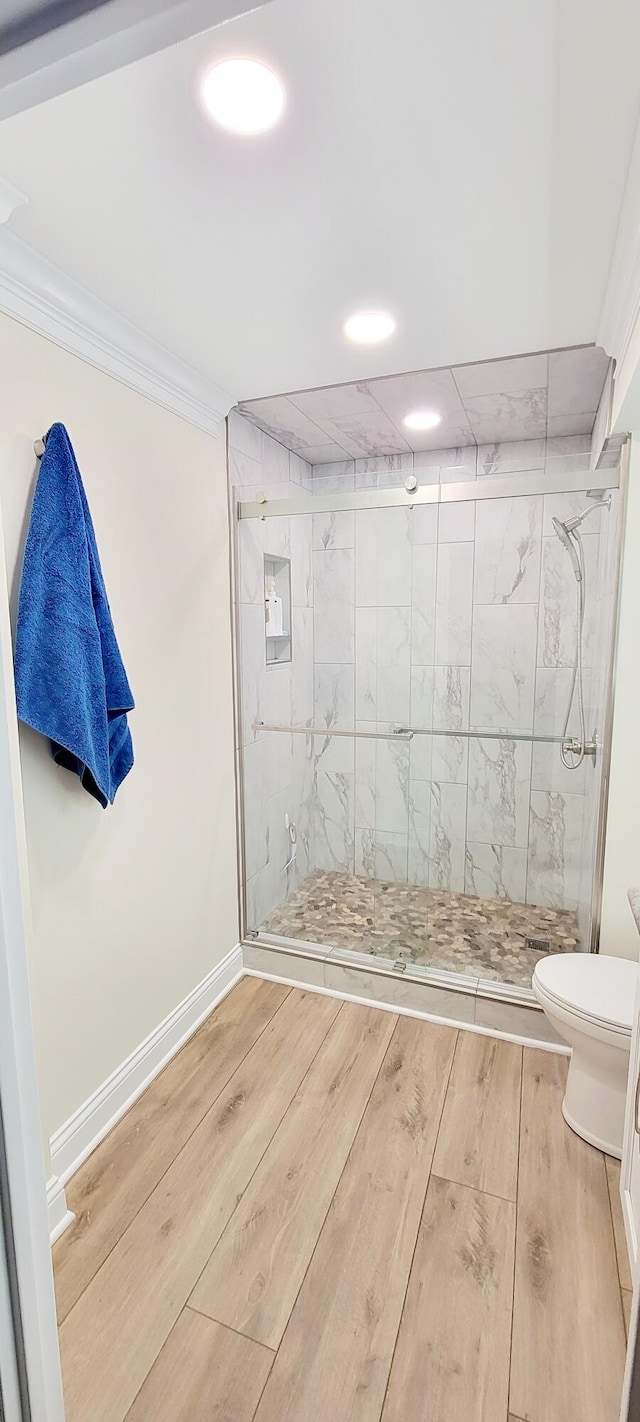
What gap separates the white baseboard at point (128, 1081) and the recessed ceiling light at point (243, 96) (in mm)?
2229

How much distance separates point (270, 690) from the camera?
273 cm

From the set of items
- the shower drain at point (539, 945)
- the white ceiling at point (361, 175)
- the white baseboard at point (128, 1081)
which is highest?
the white ceiling at point (361, 175)

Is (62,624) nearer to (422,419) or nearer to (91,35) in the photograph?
(91,35)

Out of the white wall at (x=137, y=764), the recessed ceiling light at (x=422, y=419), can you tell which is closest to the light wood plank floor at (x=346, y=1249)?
the white wall at (x=137, y=764)

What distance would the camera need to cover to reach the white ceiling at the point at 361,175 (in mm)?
901

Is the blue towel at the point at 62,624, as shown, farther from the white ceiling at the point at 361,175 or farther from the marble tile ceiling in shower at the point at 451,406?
the marble tile ceiling in shower at the point at 451,406

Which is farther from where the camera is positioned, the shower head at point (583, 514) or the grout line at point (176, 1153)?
the shower head at point (583, 514)

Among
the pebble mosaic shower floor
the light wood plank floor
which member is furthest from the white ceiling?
the light wood plank floor

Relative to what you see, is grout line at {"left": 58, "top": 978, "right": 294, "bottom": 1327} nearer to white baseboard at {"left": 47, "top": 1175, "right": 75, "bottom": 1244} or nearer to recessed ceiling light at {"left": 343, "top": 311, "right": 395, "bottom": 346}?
white baseboard at {"left": 47, "top": 1175, "right": 75, "bottom": 1244}

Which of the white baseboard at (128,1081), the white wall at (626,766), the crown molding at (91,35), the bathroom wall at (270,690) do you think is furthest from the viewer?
the bathroom wall at (270,690)

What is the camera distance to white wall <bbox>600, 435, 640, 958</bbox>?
1931 millimetres

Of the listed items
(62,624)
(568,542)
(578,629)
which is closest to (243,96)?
(62,624)

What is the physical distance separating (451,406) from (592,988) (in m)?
2.13

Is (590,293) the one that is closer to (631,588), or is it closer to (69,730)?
(631,588)
